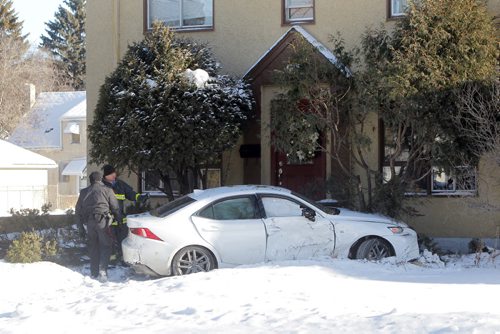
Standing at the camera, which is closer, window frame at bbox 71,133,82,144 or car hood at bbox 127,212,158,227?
car hood at bbox 127,212,158,227

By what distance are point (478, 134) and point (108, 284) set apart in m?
6.52

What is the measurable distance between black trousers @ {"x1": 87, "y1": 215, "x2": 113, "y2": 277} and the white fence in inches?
816

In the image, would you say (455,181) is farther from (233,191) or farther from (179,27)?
(179,27)

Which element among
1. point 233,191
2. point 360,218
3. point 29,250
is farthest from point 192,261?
point 29,250

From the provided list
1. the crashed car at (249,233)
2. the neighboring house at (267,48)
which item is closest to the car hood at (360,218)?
the crashed car at (249,233)

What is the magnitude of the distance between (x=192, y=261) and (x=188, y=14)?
7648 mm

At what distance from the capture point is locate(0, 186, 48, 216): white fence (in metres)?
30.4

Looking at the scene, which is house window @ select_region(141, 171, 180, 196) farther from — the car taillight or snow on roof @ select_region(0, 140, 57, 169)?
snow on roof @ select_region(0, 140, 57, 169)

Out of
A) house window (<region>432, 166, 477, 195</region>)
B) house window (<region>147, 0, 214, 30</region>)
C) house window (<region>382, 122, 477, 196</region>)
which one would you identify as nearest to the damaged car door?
house window (<region>382, 122, 477, 196</region>)

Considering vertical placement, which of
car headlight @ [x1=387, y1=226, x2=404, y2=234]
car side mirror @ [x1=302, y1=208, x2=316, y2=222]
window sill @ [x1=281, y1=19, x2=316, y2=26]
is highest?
window sill @ [x1=281, y1=19, x2=316, y2=26]

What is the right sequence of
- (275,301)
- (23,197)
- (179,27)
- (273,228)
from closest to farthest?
(275,301)
(273,228)
(179,27)
(23,197)

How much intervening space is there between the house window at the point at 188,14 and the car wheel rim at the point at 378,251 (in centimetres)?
737

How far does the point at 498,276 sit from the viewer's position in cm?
912

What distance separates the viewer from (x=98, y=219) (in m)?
10.2
